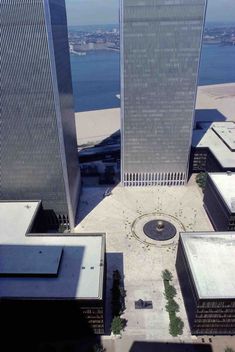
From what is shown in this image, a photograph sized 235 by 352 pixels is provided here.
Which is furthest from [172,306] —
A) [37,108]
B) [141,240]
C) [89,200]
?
[37,108]

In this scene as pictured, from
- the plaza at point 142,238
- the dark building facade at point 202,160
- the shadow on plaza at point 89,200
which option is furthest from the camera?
the dark building facade at point 202,160

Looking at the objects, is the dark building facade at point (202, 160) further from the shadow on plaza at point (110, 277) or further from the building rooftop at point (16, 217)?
the building rooftop at point (16, 217)

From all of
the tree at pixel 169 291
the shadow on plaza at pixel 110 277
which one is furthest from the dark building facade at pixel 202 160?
the tree at pixel 169 291

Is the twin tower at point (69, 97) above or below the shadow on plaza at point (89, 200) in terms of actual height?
above

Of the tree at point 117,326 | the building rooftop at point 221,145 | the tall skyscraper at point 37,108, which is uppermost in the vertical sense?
the tall skyscraper at point 37,108

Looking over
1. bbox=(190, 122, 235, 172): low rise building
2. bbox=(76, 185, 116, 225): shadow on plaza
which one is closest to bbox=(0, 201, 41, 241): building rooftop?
bbox=(76, 185, 116, 225): shadow on plaza

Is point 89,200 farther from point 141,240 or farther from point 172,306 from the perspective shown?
point 172,306

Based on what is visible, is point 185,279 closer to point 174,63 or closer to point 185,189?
point 185,189

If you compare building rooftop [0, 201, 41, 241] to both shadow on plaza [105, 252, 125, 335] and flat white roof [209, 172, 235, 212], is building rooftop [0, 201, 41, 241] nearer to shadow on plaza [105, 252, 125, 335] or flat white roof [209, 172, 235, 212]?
shadow on plaza [105, 252, 125, 335]
